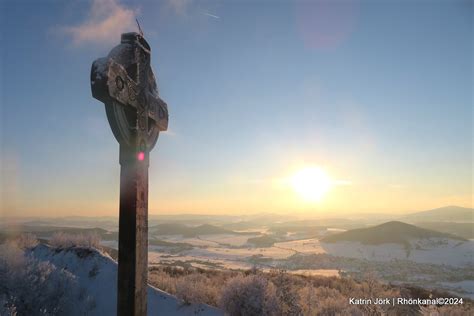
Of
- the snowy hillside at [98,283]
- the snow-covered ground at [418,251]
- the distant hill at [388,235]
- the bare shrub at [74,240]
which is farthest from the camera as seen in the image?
the distant hill at [388,235]

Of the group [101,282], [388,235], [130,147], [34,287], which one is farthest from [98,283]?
[388,235]

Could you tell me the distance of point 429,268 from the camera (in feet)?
116

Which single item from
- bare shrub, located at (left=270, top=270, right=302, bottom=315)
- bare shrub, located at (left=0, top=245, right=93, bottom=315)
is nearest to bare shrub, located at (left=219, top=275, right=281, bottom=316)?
bare shrub, located at (left=270, top=270, right=302, bottom=315)

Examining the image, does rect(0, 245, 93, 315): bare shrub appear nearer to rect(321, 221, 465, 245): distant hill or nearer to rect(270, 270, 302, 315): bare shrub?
rect(270, 270, 302, 315): bare shrub

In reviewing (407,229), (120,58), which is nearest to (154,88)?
(120,58)

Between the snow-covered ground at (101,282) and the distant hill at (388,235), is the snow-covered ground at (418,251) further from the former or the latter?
the snow-covered ground at (101,282)

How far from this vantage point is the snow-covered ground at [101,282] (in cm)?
948

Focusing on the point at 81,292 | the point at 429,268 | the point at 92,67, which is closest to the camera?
the point at 92,67

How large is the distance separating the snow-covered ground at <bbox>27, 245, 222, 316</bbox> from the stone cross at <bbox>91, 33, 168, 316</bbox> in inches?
250

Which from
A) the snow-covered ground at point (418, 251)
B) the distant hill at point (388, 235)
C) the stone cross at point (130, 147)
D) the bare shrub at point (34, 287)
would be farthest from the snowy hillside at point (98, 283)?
the distant hill at point (388, 235)

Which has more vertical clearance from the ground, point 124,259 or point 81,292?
point 124,259

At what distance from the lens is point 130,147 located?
3643 mm

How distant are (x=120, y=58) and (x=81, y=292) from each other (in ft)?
26.9

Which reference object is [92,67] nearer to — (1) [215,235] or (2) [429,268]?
(2) [429,268]
